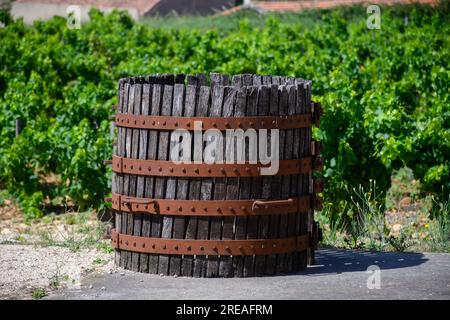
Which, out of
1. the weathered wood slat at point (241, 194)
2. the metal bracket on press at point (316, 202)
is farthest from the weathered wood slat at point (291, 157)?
the weathered wood slat at point (241, 194)

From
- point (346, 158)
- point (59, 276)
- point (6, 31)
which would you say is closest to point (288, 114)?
point (59, 276)

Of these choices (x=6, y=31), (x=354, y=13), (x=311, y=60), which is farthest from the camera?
(x=354, y=13)

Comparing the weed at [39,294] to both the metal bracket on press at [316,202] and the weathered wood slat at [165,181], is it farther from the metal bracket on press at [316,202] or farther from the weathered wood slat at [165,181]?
the metal bracket on press at [316,202]

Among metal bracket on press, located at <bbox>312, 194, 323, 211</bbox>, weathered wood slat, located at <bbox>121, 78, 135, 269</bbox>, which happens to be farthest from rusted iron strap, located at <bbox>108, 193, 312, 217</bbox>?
metal bracket on press, located at <bbox>312, 194, 323, 211</bbox>

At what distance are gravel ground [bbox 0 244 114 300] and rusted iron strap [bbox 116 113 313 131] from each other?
117 cm

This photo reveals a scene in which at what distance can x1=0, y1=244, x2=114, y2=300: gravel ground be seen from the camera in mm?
6664

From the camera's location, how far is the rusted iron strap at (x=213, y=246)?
266 inches

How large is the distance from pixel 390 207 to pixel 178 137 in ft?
18.3

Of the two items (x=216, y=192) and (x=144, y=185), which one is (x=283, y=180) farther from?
(x=144, y=185)

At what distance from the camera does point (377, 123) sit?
1030cm

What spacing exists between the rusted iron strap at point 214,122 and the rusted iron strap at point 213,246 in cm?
82

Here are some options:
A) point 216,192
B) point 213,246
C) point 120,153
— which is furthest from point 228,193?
point 120,153

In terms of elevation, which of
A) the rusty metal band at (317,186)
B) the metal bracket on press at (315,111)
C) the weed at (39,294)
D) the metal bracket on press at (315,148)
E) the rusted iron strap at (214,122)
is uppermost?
the metal bracket on press at (315,111)

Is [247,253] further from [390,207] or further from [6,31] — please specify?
[6,31]
